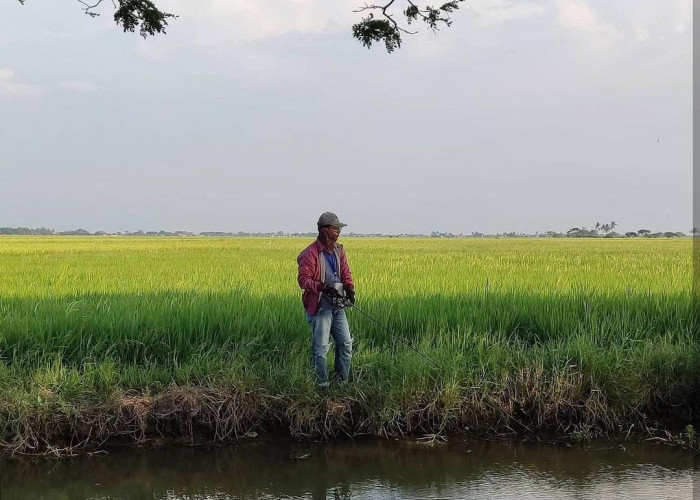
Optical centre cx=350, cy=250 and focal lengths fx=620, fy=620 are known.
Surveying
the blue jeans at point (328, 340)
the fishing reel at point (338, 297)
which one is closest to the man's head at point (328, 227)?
the fishing reel at point (338, 297)

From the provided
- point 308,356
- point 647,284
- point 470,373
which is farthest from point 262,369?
point 647,284

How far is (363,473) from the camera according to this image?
15.5 ft

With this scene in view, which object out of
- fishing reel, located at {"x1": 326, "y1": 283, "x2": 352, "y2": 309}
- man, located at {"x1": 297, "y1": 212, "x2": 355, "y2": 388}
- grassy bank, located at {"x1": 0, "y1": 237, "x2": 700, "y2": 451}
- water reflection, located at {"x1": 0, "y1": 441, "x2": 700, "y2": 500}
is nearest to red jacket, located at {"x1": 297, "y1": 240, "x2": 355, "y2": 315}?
man, located at {"x1": 297, "y1": 212, "x2": 355, "y2": 388}

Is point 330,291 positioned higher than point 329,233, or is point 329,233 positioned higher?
point 329,233

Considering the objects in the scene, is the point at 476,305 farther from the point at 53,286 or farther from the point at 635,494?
the point at 53,286

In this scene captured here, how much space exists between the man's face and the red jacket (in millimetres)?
97

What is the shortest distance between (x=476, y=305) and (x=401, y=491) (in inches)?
158

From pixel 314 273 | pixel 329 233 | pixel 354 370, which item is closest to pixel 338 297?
pixel 314 273

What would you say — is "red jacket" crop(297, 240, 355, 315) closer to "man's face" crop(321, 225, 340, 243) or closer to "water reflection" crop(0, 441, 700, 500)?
"man's face" crop(321, 225, 340, 243)

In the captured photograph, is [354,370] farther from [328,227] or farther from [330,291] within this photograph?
[328,227]

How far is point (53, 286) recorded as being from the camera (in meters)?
11.5

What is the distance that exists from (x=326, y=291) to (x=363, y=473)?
1.48m

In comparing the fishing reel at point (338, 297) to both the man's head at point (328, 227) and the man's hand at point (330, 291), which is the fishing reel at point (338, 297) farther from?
the man's head at point (328, 227)

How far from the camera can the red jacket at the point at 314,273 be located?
524 cm
